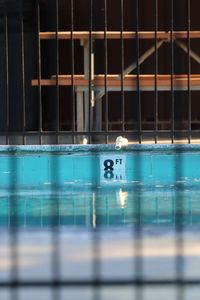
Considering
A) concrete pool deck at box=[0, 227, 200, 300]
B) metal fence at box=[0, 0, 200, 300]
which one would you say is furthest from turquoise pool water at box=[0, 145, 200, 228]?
concrete pool deck at box=[0, 227, 200, 300]

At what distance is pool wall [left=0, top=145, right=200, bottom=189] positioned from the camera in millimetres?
6504

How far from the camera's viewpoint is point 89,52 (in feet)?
23.4

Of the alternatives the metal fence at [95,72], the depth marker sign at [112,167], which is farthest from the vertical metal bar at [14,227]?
the depth marker sign at [112,167]

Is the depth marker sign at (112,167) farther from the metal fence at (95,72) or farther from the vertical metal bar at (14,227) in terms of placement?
the vertical metal bar at (14,227)

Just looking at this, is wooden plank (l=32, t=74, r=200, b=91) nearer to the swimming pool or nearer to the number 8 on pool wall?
the swimming pool

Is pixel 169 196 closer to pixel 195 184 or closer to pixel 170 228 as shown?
pixel 195 184

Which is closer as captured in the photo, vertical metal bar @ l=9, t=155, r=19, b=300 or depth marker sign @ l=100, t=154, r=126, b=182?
vertical metal bar @ l=9, t=155, r=19, b=300

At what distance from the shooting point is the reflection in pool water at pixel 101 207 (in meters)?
4.82

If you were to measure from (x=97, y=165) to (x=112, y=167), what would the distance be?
0.18 meters

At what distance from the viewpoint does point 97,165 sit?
6.60 metres

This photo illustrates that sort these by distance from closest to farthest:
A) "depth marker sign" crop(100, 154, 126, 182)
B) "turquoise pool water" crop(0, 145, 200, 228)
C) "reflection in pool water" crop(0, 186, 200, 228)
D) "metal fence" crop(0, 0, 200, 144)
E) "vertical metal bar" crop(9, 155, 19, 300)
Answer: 1. "vertical metal bar" crop(9, 155, 19, 300)
2. "reflection in pool water" crop(0, 186, 200, 228)
3. "turquoise pool water" crop(0, 145, 200, 228)
4. "depth marker sign" crop(100, 154, 126, 182)
5. "metal fence" crop(0, 0, 200, 144)

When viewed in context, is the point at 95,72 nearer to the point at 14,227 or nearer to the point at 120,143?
the point at 120,143

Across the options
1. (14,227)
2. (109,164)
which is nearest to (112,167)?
(109,164)

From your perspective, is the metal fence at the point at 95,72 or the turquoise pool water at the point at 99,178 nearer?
the turquoise pool water at the point at 99,178
